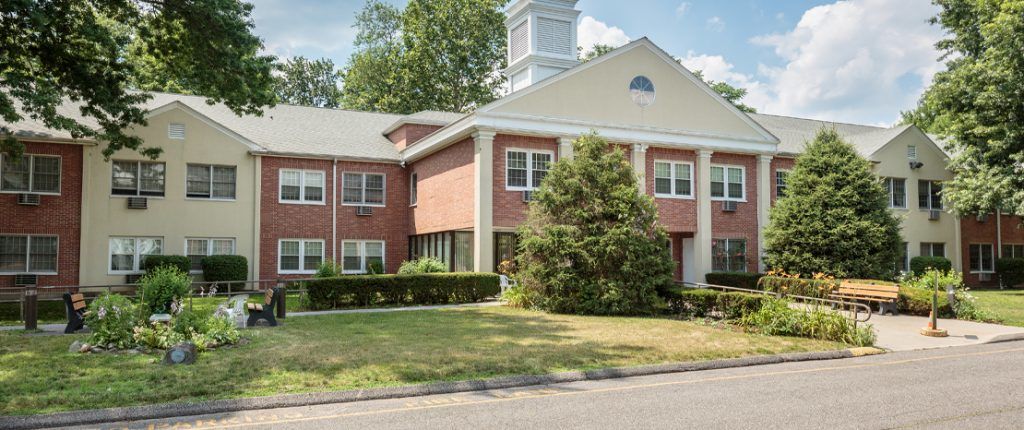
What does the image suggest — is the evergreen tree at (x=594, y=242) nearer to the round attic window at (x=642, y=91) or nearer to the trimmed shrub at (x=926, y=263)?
the round attic window at (x=642, y=91)

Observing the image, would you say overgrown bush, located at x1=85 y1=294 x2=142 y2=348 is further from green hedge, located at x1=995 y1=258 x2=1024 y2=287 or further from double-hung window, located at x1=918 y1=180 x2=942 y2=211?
green hedge, located at x1=995 y1=258 x2=1024 y2=287

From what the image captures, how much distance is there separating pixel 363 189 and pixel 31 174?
1109 cm

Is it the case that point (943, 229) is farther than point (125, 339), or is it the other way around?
point (943, 229)

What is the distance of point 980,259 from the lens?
113 ft

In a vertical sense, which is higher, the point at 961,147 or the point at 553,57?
the point at 553,57

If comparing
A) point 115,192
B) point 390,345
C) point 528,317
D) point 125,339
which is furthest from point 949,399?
point 115,192

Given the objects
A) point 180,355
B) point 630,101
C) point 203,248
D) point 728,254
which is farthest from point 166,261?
point 728,254

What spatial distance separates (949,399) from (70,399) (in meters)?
10.2

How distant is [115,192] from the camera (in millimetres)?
24281

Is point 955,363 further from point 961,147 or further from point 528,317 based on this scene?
point 961,147

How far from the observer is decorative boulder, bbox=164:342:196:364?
9.84 metres

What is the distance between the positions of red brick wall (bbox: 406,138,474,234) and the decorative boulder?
44.9 ft

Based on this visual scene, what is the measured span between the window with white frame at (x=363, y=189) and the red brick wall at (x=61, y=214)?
8960 millimetres

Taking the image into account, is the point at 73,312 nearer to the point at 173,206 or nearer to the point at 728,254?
the point at 173,206
